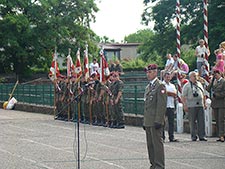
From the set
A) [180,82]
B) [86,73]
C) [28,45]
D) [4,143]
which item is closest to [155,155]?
[4,143]

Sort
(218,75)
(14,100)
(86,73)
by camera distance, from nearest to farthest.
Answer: (218,75) < (86,73) < (14,100)

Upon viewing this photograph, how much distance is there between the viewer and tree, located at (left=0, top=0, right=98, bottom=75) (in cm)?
5619

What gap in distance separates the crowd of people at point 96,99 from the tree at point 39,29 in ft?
96.6

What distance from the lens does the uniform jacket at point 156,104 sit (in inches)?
459

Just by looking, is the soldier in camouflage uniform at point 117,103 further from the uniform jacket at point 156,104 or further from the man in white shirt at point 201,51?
the uniform jacket at point 156,104

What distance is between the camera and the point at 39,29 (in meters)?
58.4

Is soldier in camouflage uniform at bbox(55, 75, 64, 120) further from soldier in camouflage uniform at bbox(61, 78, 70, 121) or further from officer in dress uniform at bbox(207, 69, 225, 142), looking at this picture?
officer in dress uniform at bbox(207, 69, 225, 142)

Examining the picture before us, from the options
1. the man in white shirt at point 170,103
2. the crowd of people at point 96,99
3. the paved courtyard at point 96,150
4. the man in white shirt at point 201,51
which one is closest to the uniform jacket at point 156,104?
the paved courtyard at point 96,150

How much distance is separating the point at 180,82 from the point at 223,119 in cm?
360

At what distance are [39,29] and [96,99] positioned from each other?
118 ft

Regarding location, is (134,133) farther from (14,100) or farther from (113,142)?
(14,100)

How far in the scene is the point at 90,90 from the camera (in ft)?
79.3

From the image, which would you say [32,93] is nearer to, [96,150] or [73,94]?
[73,94]

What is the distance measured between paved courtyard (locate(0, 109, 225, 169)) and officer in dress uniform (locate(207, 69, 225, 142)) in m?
0.46
